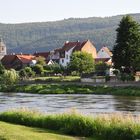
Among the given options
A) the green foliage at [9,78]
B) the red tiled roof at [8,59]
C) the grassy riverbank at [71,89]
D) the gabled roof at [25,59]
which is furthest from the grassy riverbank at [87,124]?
the red tiled roof at [8,59]

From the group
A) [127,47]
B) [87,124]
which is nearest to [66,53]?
[127,47]

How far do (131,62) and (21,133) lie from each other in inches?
2371

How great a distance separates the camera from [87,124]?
2403 centimetres

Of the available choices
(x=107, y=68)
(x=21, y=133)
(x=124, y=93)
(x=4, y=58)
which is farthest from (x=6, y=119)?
(x=4, y=58)

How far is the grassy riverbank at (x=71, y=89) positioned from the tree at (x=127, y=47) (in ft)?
18.5

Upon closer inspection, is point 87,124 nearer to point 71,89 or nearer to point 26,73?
point 71,89

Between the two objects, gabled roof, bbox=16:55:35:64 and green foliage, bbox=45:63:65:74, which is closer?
green foliage, bbox=45:63:65:74

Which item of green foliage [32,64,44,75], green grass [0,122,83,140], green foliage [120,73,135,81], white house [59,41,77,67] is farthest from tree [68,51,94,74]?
green grass [0,122,83,140]

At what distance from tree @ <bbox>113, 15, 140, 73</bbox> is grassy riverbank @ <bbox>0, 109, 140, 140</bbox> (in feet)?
174

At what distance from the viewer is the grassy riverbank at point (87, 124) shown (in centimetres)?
2173

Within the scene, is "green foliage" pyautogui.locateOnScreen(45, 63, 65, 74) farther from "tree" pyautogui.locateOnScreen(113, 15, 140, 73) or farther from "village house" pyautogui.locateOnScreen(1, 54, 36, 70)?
"tree" pyautogui.locateOnScreen(113, 15, 140, 73)

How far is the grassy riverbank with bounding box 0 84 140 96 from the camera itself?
73631mm

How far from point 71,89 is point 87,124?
5872cm

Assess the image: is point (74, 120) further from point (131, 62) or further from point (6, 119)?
point (131, 62)
